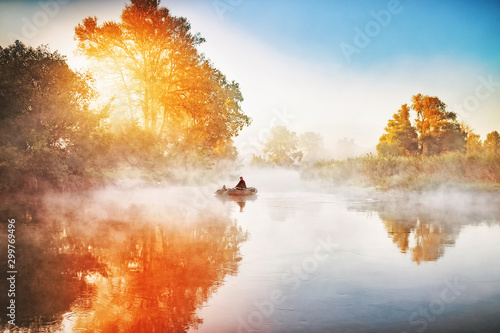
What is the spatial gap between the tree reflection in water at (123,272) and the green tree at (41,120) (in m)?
12.2

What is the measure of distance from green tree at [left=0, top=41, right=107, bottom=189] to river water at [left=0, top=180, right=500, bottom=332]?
32.8ft

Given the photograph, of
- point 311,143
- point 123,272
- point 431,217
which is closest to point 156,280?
point 123,272

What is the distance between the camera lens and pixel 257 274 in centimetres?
912

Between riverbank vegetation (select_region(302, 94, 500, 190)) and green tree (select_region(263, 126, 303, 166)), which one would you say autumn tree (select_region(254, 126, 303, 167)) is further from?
riverbank vegetation (select_region(302, 94, 500, 190))

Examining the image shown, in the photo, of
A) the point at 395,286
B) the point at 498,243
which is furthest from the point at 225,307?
the point at 498,243

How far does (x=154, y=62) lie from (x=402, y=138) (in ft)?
139

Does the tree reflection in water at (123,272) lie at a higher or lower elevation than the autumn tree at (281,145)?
lower

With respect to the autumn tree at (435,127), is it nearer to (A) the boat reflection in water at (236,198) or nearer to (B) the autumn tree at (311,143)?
(A) the boat reflection in water at (236,198)

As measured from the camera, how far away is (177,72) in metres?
42.0

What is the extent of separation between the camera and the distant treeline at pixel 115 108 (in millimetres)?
27109

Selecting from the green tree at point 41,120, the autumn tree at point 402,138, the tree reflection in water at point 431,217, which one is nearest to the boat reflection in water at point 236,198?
the tree reflection in water at point 431,217

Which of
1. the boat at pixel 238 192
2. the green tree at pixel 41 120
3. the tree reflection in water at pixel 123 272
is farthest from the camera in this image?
the boat at pixel 238 192

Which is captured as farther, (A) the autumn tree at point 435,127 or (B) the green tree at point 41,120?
(A) the autumn tree at point 435,127

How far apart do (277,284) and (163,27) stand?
118 feet
